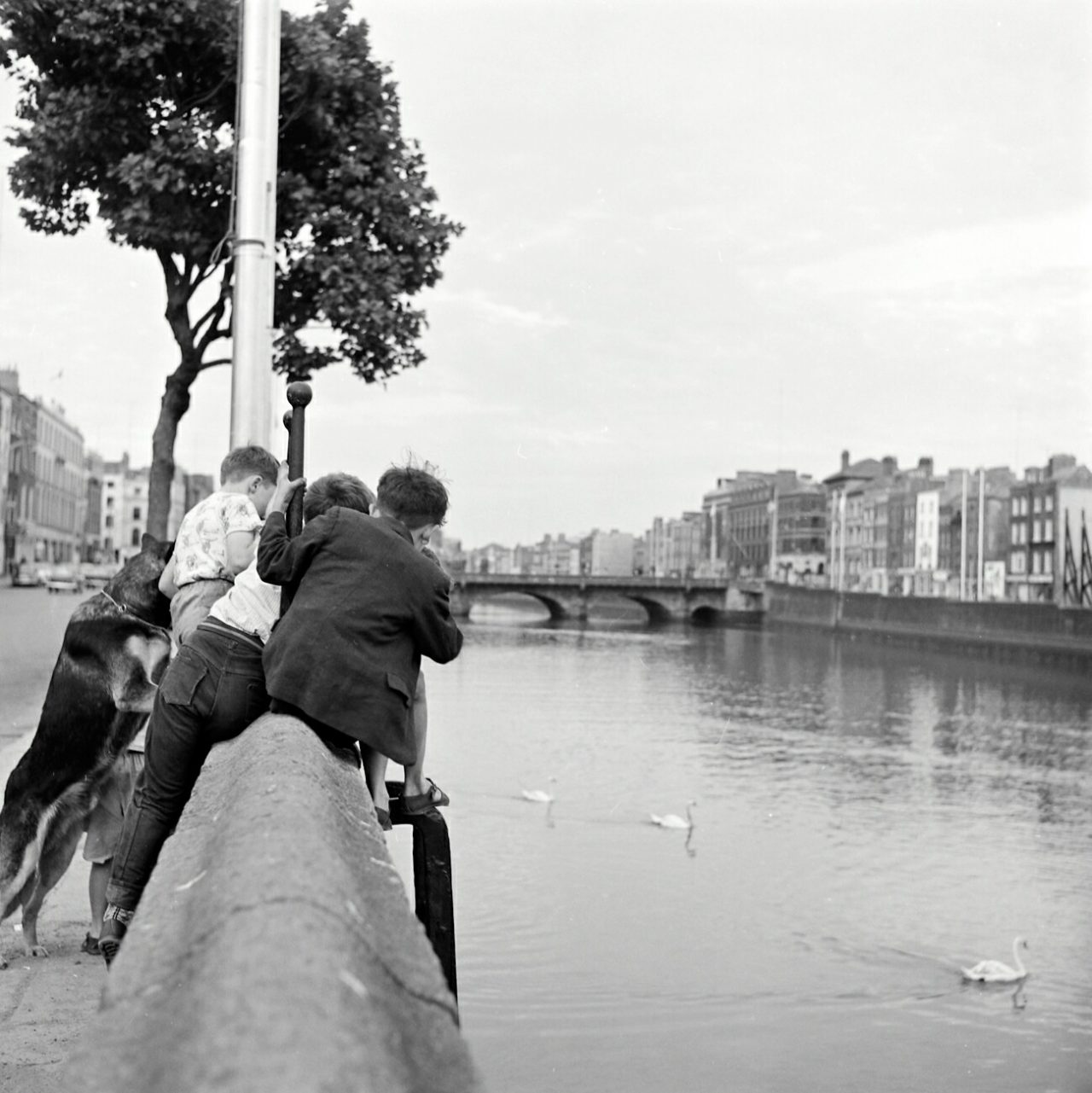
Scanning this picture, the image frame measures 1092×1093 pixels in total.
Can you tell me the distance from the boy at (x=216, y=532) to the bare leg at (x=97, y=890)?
1.19 meters

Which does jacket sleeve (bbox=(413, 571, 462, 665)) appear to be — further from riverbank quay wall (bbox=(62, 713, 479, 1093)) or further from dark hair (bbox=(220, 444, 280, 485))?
riverbank quay wall (bbox=(62, 713, 479, 1093))

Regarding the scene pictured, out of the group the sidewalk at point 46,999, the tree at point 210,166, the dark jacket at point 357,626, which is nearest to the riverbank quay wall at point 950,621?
the tree at point 210,166

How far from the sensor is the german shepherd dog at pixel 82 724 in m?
5.13

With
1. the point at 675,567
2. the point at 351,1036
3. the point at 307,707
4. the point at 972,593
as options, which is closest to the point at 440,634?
the point at 307,707

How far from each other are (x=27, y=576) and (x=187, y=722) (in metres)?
74.8

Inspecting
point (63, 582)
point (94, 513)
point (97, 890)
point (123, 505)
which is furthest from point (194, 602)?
point (123, 505)

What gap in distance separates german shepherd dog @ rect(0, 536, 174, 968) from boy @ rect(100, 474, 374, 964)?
994 millimetres

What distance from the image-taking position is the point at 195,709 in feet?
12.8

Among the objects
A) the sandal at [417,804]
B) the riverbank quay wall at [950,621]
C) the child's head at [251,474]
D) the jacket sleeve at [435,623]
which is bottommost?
the riverbank quay wall at [950,621]

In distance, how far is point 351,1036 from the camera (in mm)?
1160

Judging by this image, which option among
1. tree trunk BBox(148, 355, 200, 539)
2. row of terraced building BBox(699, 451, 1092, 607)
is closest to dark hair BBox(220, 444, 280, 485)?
tree trunk BBox(148, 355, 200, 539)

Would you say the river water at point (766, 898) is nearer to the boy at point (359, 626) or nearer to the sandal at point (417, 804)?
the sandal at point (417, 804)

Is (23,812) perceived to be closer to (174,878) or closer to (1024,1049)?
(174,878)

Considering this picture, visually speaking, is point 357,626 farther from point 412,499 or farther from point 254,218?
point 254,218
